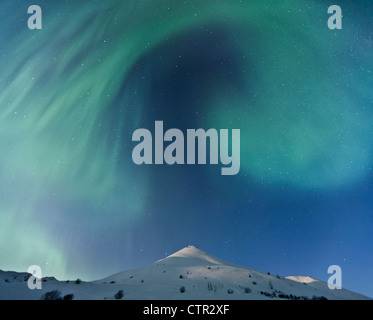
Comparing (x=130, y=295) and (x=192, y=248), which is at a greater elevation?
(x=192, y=248)

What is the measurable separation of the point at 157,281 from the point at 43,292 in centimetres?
842

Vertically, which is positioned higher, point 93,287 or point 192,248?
point 192,248

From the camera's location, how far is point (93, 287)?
658 inches

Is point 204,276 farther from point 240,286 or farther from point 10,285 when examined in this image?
point 10,285
